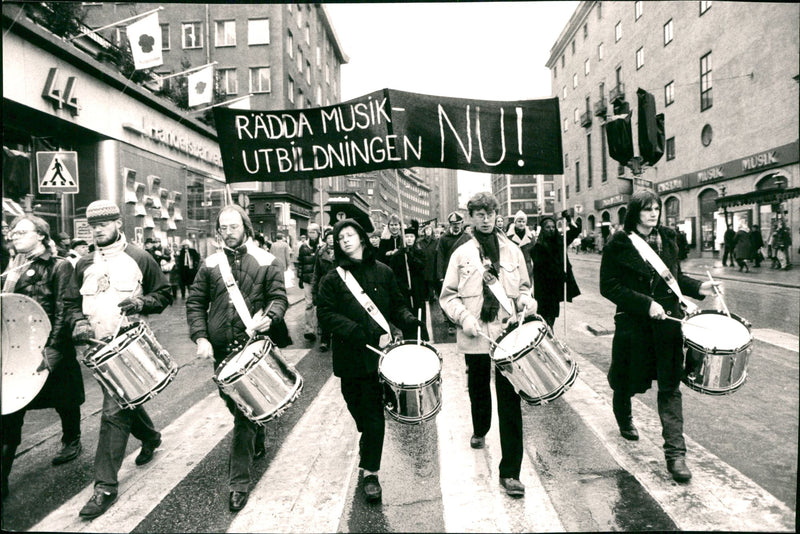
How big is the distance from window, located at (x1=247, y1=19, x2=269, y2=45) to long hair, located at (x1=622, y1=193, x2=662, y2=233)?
30.3m

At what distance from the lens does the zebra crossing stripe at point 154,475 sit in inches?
137

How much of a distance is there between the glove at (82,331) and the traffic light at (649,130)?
6.87 metres

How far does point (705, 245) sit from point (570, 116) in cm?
2715

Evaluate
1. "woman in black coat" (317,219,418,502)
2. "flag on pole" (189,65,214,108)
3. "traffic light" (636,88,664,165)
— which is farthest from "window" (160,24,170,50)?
"woman in black coat" (317,219,418,502)

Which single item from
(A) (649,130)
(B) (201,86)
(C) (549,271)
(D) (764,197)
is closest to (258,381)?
(C) (549,271)

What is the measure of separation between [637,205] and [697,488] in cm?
207

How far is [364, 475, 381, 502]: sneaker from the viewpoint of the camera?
11.8ft

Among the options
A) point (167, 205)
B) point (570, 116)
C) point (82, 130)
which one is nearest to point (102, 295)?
point (82, 130)

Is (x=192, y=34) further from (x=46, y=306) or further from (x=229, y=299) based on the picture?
(x=229, y=299)

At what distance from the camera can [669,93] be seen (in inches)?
1164

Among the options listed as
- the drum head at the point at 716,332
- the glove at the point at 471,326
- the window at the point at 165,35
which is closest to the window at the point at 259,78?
the window at the point at 165,35

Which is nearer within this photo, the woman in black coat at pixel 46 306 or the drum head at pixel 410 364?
the drum head at pixel 410 364

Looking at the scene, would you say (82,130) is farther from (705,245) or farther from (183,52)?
(705,245)

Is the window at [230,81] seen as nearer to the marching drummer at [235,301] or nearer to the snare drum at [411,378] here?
the marching drummer at [235,301]
